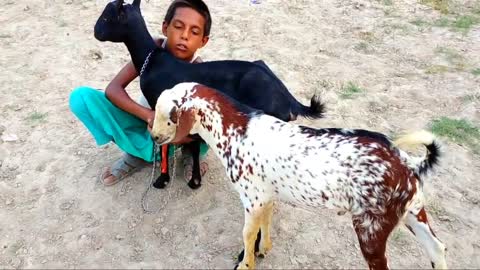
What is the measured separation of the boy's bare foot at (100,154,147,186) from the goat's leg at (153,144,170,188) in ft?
0.79

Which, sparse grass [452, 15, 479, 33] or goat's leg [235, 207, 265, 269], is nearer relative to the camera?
goat's leg [235, 207, 265, 269]

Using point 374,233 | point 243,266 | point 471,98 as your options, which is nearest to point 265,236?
point 243,266

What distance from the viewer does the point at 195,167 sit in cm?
362

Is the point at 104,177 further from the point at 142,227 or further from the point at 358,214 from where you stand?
the point at 358,214

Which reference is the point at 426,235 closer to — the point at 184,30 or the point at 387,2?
the point at 184,30

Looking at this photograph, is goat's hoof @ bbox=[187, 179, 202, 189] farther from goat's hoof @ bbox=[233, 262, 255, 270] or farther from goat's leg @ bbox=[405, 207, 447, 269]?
goat's leg @ bbox=[405, 207, 447, 269]


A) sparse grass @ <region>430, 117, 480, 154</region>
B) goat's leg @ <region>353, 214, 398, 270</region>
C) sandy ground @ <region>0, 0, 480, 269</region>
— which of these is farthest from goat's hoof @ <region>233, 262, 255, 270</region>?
sparse grass @ <region>430, 117, 480, 154</region>

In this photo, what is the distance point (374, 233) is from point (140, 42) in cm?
189

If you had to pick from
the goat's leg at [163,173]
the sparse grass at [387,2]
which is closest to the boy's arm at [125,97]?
the goat's leg at [163,173]

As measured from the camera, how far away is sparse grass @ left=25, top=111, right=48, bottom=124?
436 centimetres

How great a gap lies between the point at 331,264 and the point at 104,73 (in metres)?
3.02

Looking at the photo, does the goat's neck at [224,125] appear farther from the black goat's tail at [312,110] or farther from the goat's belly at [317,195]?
the black goat's tail at [312,110]

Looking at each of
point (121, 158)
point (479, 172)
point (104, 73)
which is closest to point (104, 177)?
point (121, 158)

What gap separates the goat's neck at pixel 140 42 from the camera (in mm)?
3279
